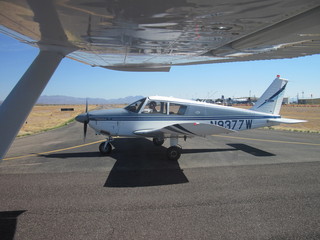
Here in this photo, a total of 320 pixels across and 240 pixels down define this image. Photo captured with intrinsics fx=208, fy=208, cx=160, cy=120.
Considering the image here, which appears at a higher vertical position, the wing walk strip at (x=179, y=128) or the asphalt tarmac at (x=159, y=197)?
the wing walk strip at (x=179, y=128)

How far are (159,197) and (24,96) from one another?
354 cm

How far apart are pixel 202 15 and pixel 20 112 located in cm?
323

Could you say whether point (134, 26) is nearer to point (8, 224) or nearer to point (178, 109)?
point (8, 224)

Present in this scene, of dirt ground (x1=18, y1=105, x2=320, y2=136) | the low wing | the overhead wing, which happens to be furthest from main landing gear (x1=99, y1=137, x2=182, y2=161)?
dirt ground (x1=18, y1=105, x2=320, y2=136)

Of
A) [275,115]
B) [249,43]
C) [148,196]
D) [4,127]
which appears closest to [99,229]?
[148,196]

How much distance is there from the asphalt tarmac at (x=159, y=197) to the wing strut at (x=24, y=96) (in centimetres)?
179

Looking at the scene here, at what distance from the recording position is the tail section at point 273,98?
11078mm

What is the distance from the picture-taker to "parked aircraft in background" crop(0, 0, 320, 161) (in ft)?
7.24

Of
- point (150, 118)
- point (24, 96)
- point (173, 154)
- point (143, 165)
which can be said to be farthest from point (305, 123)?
point (24, 96)

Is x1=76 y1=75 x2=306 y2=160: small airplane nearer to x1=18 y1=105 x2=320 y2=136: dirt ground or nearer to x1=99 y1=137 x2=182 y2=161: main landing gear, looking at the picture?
x1=99 y1=137 x2=182 y2=161: main landing gear

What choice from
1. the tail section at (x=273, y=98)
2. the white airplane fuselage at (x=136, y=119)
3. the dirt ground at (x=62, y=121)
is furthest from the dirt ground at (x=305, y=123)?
the white airplane fuselage at (x=136, y=119)

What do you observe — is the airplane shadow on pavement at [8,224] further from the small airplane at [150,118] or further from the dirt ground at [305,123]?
the dirt ground at [305,123]

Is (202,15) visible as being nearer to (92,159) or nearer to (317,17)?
(317,17)

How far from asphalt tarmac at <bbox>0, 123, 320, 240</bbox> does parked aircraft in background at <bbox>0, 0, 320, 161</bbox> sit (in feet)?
6.12
